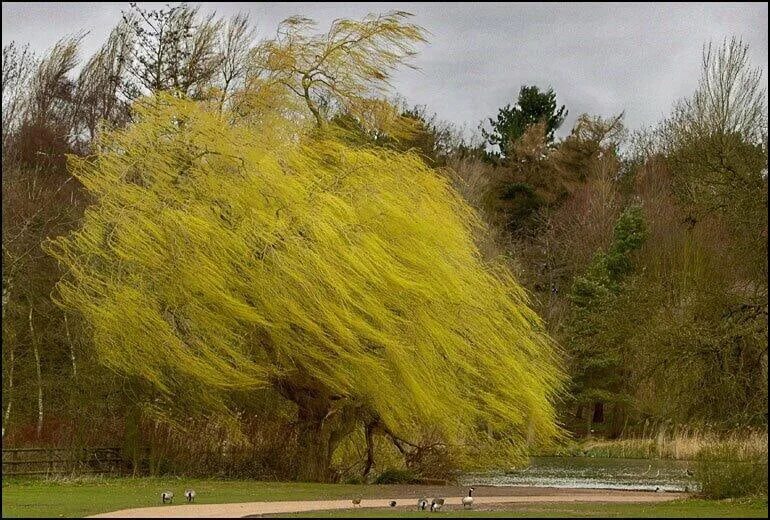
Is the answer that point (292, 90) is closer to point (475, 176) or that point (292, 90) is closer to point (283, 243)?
point (283, 243)

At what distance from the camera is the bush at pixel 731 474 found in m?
17.5

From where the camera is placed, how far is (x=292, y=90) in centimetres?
2592

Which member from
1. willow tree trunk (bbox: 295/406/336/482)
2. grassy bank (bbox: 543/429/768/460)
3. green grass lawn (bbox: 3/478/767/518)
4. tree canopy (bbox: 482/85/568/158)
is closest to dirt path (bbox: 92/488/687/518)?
green grass lawn (bbox: 3/478/767/518)

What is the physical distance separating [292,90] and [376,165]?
11.6ft

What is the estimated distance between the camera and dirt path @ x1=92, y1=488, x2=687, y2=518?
47.3 feet

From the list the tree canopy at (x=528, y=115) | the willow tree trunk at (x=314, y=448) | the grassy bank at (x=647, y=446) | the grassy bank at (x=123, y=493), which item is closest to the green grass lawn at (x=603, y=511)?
the grassy bank at (x=123, y=493)

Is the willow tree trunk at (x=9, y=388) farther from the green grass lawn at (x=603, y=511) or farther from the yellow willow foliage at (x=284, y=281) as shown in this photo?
the green grass lawn at (x=603, y=511)

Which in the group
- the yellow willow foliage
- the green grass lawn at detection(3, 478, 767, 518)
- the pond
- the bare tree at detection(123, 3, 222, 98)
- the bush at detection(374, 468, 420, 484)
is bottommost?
the pond

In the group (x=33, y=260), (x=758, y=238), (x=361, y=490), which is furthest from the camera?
(x=33, y=260)

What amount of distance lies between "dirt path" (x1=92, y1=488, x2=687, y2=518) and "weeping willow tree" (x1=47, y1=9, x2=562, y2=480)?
8.85 feet

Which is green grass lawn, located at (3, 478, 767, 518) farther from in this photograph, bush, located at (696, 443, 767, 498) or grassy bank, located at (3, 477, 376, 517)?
bush, located at (696, 443, 767, 498)

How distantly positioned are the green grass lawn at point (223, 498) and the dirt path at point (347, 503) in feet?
2.21

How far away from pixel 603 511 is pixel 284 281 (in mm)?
8716

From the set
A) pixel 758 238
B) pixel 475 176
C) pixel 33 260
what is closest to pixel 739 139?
pixel 758 238
